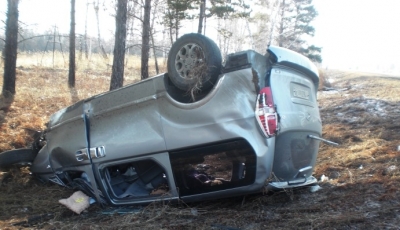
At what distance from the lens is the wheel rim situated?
3.76 metres

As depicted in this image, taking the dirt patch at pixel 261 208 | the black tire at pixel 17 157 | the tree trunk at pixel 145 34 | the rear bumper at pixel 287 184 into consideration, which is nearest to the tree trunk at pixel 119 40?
the tree trunk at pixel 145 34

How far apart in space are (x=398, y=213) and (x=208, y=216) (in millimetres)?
1754

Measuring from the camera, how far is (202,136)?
3.61 metres

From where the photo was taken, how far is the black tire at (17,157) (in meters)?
5.34

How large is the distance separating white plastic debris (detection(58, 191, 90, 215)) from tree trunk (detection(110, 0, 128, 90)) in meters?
5.98

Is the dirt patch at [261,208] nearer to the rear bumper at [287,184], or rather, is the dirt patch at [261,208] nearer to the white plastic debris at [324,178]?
the white plastic debris at [324,178]

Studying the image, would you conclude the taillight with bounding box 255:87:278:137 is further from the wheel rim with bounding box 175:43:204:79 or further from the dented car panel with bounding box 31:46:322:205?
the wheel rim with bounding box 175:43:204:79

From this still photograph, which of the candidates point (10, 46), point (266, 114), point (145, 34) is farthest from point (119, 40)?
point (266, 114)

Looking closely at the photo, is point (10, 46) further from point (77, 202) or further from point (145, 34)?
point (77, 202)

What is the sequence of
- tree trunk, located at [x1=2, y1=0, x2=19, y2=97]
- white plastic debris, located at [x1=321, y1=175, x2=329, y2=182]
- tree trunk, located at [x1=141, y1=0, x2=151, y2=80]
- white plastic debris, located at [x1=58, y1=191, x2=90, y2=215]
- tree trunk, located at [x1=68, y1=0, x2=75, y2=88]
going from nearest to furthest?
white plastic debris, located at [x1=58, y1=191, x2=90, y2=215] → white plastic debris, located at [x1=321, y1=175, x2=329, y2=182] → tree trunk, located at [x1=2, y1=0, x2=19, y2=97] → tree trunk, located at [x1=141, y1=0, x2=151, y2=80] → tree trunk, located at [x1=68, y1=0, x2=75, y2=88]

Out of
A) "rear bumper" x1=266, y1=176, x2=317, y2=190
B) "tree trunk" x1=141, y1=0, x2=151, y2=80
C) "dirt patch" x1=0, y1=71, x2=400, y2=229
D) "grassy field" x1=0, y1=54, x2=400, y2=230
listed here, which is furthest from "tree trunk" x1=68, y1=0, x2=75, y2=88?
"rear bumper" x1=266, y1=176, x2=317, y2=190

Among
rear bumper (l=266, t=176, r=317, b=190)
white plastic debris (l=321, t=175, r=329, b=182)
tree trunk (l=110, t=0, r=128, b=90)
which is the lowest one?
white plastic debris (l=321, t=175, r=329, b=182)

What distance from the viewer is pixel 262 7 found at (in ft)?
118

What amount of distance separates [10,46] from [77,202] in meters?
7.76
